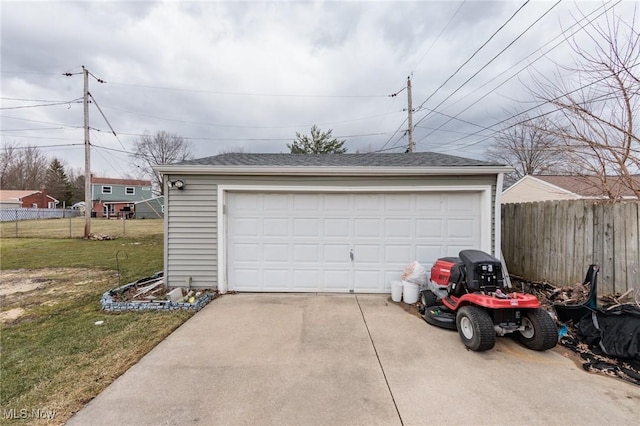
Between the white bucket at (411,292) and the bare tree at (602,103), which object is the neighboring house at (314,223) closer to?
the white bucket at (411,292)

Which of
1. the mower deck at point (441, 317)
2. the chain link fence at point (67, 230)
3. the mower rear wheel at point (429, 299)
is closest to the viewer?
the mower deck at point (441, 317)

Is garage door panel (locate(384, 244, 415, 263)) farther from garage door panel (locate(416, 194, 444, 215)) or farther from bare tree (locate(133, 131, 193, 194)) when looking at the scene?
bare tree (locate(133, 131, 193, 194))

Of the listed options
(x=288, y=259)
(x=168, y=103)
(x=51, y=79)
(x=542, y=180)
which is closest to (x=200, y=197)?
(x=288, y=259)

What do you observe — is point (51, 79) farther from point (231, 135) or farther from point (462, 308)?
point (462, 308)

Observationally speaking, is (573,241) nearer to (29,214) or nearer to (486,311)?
(486,311)

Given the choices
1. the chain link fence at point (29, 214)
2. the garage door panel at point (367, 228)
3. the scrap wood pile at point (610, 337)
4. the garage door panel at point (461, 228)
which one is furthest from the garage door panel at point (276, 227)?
the chain link fence at point (29, 214)

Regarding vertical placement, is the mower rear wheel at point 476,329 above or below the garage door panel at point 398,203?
below

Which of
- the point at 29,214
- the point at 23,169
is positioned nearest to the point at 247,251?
the point at 29,214

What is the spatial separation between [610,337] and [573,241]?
7.21ft

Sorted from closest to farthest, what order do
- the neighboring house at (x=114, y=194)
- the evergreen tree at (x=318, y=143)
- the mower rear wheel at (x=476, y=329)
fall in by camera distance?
the mower rear wheel at (x=476, y=329) < the evergreen tree at (x=318, y=143) < the neighboring house at (x=114, y=194)

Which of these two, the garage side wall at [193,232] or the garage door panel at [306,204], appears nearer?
the garage side wall at [193,232]

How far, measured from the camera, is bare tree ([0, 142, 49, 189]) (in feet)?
114

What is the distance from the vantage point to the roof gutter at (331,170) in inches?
204

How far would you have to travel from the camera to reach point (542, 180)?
48.7 ft
